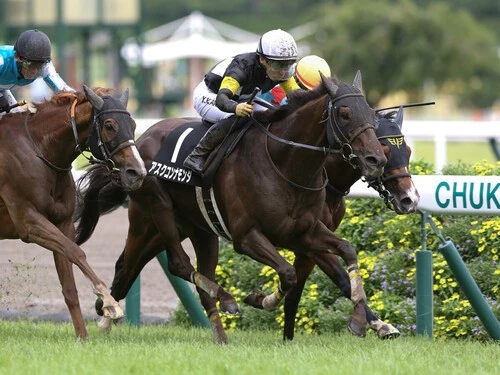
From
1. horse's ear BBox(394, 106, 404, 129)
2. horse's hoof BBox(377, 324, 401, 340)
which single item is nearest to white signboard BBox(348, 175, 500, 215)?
horse's ear BBox(394, 106, 404, 129)

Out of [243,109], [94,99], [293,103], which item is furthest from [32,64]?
[293,103]

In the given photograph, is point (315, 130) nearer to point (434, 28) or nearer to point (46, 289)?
point (46, 289)

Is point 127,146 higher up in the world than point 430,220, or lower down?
higher up

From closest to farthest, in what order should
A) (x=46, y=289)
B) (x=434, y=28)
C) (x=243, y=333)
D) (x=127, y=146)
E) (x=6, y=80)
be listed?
(x=127, y=146), (x=6, y=80), (x=243, y=333), (x=46, y=289), (x=434, y=28)

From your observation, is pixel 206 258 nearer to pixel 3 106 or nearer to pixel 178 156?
pixel 178 156

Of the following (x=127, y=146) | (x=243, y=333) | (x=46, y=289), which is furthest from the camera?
(x=46, y=289)

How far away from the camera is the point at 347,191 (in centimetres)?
725

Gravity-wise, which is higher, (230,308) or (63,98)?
(63,98)

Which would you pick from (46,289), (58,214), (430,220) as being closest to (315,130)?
(430,220)

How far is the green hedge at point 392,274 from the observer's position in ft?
24.1

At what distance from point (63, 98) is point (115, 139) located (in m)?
0.61

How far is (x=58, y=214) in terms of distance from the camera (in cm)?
691

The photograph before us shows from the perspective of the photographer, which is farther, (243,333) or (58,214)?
(243,333)

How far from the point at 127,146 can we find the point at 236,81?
0.78m
